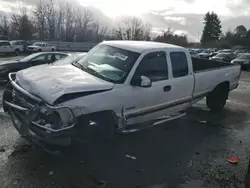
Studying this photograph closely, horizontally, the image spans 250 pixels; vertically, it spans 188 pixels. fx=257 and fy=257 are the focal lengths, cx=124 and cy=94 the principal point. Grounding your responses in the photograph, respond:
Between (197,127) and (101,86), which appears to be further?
(197,127)

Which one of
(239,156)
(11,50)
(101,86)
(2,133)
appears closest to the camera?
(101,86)

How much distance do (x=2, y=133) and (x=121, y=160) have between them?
2.56 meters

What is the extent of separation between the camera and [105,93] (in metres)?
4.01

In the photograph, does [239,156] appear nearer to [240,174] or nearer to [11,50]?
[240,174]

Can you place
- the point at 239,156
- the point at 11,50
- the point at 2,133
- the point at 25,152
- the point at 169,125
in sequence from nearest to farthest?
the point at 25,152 < the point at 239,156 < the point at 2,133 < the point at 169,125 < the point at 11,50

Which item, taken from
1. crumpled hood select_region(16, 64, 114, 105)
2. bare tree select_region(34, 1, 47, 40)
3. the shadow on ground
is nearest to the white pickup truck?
crumpled hood select_region(16, 64, 114, 105)

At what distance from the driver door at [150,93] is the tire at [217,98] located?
266cm

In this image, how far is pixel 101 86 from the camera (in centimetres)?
401

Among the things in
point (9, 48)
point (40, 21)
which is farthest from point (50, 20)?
point (9, 48)

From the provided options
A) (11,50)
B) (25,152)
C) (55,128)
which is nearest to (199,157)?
(55,128)

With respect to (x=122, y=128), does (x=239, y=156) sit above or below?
below

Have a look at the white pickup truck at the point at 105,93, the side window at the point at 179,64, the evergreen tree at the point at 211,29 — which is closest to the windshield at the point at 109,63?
the white pickup truck at the point at 105,93

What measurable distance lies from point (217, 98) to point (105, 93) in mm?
4452

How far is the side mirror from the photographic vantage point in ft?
14.2
